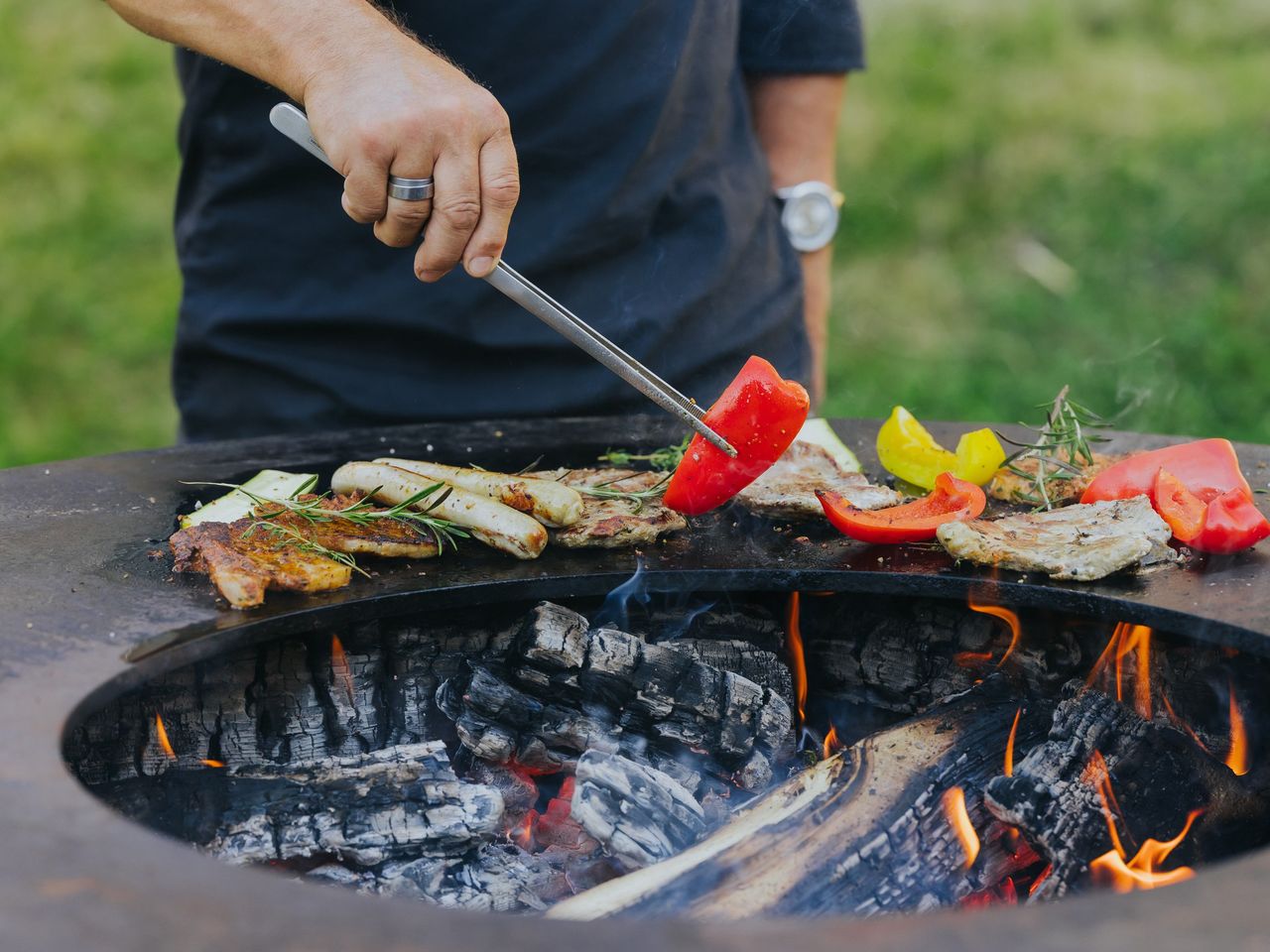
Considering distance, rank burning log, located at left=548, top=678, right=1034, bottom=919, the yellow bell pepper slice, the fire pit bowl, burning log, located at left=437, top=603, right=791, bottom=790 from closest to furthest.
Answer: the fire pit bowl → burning log, located at left=548, top=678, right=1034, bottom=919 → burning log, located at left=437, top=603, right=791, bottom=790 → the yellow bell pepper slice

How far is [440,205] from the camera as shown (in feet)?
7.29

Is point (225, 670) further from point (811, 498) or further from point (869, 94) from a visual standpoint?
point (869, 94)

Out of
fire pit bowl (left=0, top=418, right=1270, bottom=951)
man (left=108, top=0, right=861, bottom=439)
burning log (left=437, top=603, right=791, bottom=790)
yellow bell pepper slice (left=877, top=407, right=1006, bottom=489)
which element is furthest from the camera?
man (left=108, top=0, right=861, bottom=439)

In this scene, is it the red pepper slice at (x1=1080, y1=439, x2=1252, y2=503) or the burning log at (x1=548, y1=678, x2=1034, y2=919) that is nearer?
the burning log at (x1=548, y1=678, x2=1034, y2=919)

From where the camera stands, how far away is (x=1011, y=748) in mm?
2307

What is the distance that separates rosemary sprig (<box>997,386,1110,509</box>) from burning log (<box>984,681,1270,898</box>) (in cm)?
47

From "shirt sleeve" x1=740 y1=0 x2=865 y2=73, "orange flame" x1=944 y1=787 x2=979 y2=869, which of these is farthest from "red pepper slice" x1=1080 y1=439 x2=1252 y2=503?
"shirt sleeve" x1=740 y1=0 x2=865 y2=73

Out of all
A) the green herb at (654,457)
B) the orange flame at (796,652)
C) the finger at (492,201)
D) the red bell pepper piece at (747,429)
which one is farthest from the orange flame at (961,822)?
the finger at (492,201)

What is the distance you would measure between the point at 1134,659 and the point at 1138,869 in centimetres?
39

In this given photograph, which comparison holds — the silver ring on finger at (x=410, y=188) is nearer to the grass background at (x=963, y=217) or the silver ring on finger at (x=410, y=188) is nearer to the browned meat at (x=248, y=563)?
the browned meat at (x=248, y=563)

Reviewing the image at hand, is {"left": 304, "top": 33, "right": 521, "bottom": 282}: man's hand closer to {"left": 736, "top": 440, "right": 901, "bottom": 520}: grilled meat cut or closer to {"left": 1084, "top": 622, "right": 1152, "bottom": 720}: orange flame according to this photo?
{"left": 736, "top": 440, "right": 901, "bottom": 520}: grilled meat cut

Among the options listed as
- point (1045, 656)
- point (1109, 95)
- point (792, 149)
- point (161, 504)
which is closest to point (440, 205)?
point (161, 504)

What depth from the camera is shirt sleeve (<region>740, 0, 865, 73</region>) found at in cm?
399

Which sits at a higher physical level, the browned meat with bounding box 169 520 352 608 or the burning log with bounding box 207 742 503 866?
the browned meat with bounding box 169 520 352 608
